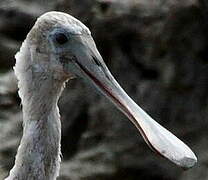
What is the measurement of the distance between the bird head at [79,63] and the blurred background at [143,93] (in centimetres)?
316

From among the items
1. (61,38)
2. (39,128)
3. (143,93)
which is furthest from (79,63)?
(143,93)

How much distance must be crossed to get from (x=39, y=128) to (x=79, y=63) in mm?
347

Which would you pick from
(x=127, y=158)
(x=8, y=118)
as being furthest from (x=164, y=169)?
(x=8, y=118)

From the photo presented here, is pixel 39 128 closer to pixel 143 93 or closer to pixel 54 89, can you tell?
pixel 54 89

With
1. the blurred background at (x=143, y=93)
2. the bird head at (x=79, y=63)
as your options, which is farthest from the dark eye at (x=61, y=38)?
the blurred background at (x=143, y=93)

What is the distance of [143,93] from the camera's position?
24.2 feet

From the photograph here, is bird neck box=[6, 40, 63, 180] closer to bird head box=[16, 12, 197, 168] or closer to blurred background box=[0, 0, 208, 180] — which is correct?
bird head box=[16, 12, 197, 168]

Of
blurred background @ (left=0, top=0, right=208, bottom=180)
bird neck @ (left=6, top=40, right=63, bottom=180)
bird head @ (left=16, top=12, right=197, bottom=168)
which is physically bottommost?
blurred background @ (left=0, top=0, right=208, bottom=180)

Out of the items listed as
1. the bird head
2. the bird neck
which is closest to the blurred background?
the bird neck

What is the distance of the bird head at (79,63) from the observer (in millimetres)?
4121

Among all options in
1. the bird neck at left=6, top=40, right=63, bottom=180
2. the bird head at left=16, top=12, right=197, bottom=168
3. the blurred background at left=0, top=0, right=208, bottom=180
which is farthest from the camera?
the blurred background at left=0, top=0, right=208, bottom=180

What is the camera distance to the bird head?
4121 mm

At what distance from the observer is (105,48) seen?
751cm

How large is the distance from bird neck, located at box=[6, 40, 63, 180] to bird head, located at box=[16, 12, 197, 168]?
0.17 feet
